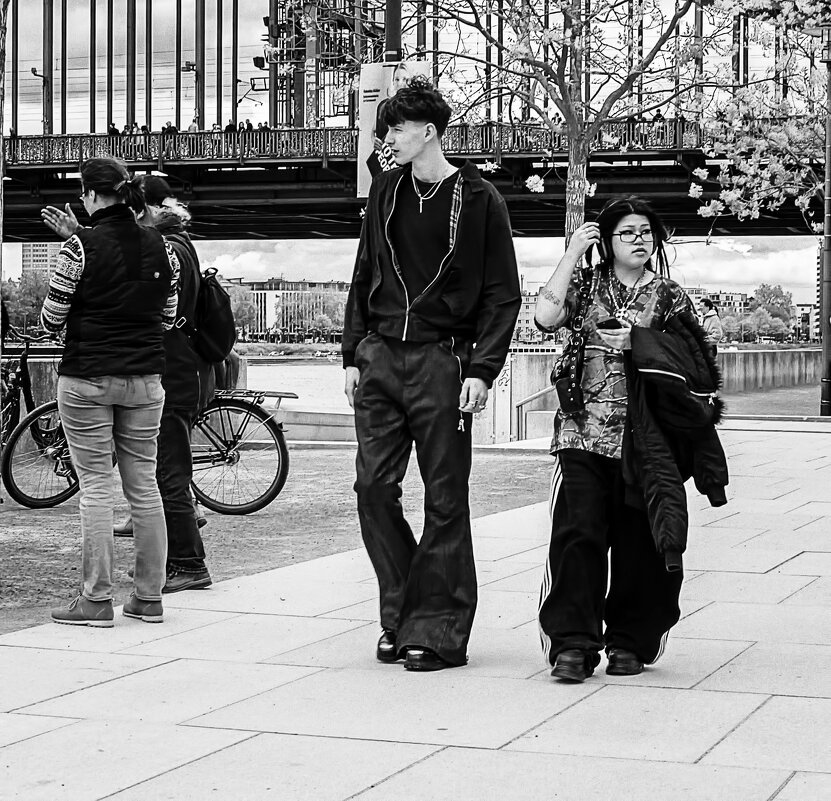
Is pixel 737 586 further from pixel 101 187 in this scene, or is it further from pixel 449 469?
pixel 101 187

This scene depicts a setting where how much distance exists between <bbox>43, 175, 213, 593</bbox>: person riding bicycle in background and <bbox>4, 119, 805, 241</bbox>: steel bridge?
1636 inches

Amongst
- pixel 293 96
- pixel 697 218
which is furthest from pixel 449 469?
pixel 293 96

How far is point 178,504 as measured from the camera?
6996 mm

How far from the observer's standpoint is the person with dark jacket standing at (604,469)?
4996 mm

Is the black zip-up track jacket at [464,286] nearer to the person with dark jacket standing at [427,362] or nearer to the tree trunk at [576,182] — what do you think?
the person with dark jacket standing at [427,362]

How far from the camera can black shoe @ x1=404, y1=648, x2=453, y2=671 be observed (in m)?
5.13

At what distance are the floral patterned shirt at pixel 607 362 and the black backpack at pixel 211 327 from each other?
259 cm

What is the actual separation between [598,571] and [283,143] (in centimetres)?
5202

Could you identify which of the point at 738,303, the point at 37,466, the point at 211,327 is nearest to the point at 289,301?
the point at 738,303

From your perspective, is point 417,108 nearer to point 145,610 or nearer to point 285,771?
point 145,610

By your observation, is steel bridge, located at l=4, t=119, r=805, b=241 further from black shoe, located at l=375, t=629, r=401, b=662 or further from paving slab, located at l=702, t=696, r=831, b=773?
paving slab, located at l=702, t=696, r=831, b=773

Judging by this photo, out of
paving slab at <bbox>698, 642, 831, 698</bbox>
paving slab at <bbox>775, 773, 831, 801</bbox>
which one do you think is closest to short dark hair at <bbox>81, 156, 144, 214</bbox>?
paving slab at <bbox>698, 642, 831, 698</bbox>

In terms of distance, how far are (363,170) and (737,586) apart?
4706 mm

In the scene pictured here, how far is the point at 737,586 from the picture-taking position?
278 inches
